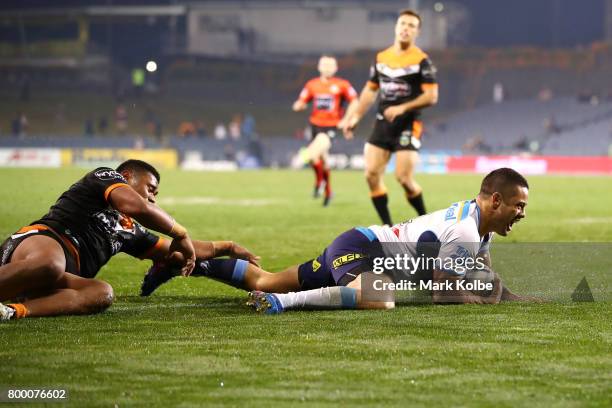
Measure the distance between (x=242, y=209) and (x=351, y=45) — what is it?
4645cm

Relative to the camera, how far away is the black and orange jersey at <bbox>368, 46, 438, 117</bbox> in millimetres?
14344

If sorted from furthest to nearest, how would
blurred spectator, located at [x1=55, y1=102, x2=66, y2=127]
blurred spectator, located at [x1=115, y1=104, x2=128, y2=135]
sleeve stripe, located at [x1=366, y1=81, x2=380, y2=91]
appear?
blurred spectator, located at [x1=55, y1=102, x2=66, y2=127], blurred spectator, located at [x1=115, y1=104, x2=128, y2=135], sleeve stripe, located at [x1=366, y1=81, x2=380, y2=91]

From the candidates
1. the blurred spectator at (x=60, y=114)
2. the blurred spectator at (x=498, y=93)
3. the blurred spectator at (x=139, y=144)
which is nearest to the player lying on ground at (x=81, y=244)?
the blurred spectator at (x=139, y=144)

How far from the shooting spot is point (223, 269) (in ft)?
26.4

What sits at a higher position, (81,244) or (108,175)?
(108,175)

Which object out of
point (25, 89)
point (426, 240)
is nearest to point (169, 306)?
point (426, 240)

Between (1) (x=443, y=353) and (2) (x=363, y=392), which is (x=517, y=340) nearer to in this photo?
(1) (x=443, y=353)

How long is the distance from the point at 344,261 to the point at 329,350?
1660 mm

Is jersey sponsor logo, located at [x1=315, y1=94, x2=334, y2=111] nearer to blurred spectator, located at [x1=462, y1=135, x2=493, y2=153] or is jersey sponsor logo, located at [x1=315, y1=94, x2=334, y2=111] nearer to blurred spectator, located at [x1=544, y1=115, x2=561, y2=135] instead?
blurred spectator, located at [x1=462, y1=135, x2=493, y2=153]

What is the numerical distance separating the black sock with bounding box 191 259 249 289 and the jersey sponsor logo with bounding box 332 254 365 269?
2.55 feet

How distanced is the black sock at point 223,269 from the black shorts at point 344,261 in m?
0.49

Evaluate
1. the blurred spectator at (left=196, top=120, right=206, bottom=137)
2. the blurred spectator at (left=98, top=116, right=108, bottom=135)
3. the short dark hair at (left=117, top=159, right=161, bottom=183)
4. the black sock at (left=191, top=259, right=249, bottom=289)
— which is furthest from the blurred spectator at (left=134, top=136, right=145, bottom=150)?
the short dark hair at (left=117, top=159, right=161, bottom=183)

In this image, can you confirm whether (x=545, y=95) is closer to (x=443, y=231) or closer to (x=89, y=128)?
(x=89, y=128)

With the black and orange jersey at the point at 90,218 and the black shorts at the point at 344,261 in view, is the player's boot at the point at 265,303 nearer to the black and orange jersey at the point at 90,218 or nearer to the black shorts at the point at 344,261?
the black shorts at the point at 344,261
